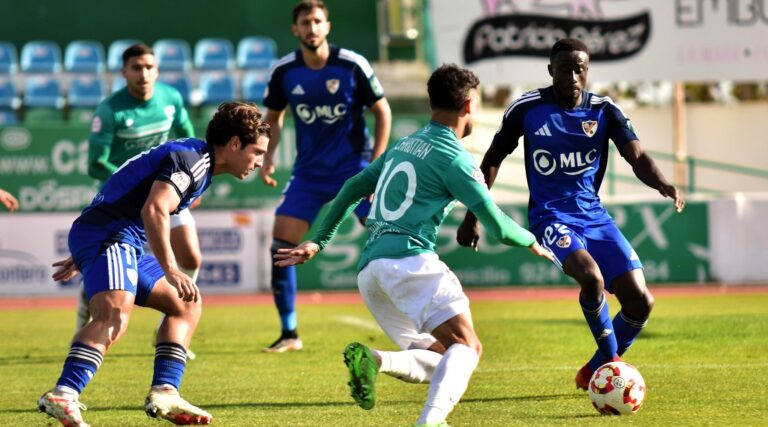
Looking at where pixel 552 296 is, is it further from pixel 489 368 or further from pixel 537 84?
pixel 489 368

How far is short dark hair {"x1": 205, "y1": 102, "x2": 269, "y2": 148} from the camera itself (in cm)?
651

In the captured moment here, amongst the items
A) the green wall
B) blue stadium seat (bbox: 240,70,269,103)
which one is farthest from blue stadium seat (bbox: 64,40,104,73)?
blue stadium seat (bbox: 240,70,269,103)

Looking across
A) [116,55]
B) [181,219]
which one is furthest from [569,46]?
[116,55]

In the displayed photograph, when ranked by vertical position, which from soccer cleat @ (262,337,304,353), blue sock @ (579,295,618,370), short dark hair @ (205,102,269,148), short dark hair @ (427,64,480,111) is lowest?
soccer cleat @ (262,337,304,353)

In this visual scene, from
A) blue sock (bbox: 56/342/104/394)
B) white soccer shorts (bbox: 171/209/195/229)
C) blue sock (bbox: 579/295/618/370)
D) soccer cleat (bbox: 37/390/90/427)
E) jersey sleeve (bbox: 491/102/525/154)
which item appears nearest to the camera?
soccer cleat (bbox: 37/390/90/427)

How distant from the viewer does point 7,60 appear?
22703mm

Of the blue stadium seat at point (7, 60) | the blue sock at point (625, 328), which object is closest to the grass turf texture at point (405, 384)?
the blue sock at point (625, 328)

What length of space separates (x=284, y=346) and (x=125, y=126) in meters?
2.26

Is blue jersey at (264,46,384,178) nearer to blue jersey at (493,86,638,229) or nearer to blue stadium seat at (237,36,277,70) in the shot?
blue jersey at (493,86,638,229)

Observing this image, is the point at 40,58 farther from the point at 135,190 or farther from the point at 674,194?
the point at 674,194

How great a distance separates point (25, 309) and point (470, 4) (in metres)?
8.56

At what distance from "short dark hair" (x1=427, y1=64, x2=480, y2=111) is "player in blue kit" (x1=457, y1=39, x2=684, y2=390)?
1660 millimetres

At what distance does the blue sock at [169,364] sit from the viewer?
6641mm

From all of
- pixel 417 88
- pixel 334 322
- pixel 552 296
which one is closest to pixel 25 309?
pixel 334 322
